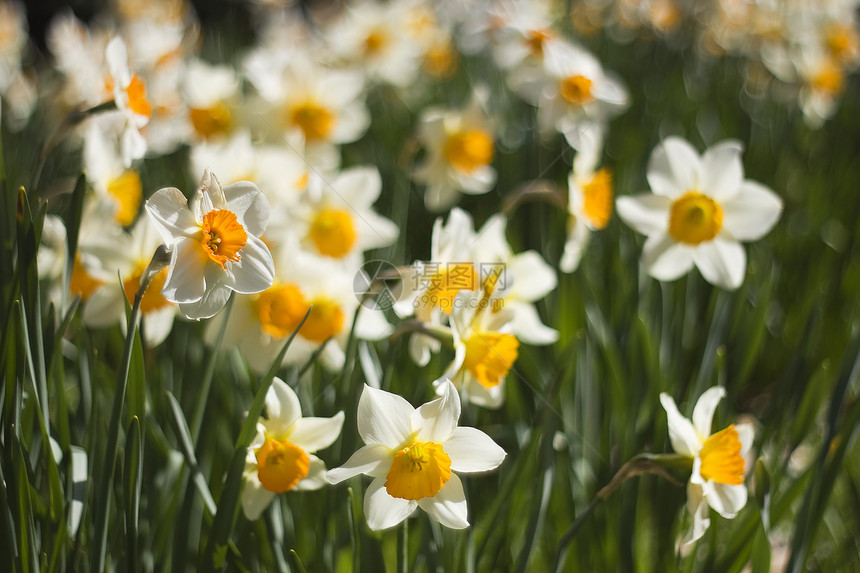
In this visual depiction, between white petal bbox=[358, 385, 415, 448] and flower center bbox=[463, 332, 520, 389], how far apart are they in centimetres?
17

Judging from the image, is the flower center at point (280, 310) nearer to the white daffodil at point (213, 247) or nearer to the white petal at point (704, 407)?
the white daffodil at point (213, 247)

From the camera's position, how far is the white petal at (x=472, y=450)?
83 cm

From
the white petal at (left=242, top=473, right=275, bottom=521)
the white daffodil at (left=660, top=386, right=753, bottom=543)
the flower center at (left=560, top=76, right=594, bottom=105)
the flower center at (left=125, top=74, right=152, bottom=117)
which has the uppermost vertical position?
the flower center at (left=125, top=74, right=152, bottom=117)

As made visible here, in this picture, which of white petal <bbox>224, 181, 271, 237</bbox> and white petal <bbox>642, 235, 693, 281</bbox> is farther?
white petal <bbox>642, 235, 693, 281</bbox>

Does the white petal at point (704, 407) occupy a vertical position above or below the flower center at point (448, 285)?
below

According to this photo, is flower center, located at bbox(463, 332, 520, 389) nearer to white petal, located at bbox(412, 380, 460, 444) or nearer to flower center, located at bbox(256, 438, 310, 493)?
white petal, located at bbox(412, 380, 460, 444)

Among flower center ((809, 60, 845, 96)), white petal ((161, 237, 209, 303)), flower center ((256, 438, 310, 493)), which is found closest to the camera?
white petal ((161, 237, 209, 303))

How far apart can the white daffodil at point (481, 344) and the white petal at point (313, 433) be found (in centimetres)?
18

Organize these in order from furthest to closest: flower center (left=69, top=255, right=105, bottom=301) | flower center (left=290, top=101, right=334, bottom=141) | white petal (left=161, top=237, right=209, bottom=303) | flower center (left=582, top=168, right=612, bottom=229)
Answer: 1. flower center (left=290, top=101, right=334, bottom=141)
2. flower center (left=582, top=168, right=612, bottom=229)
3. flower center (left=69, top=255, right=105, bottom=301)
4. white petal (left=161, top=237, right=209, bottom=303)

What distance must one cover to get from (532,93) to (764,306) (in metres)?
0.77

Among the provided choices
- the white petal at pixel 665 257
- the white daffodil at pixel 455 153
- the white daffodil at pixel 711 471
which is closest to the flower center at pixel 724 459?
the white daffodil at pixel 711 471

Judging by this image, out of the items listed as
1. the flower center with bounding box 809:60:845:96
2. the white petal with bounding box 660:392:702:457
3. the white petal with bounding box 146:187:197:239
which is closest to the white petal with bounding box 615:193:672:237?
the white petal with bounding box 660:392:702:457

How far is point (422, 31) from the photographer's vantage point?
3223 millimetres

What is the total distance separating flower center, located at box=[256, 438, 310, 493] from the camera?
2.95ft
